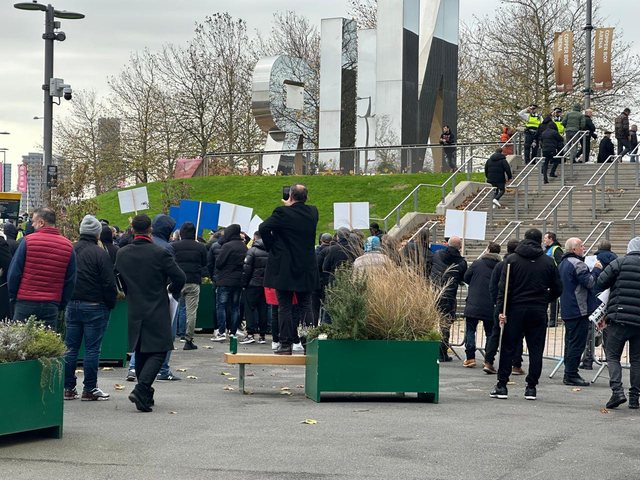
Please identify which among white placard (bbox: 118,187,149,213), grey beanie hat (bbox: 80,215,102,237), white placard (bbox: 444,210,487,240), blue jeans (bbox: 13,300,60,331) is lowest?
blue jeans (bbox: 13,300,60,331)

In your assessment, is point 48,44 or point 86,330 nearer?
point 86,330

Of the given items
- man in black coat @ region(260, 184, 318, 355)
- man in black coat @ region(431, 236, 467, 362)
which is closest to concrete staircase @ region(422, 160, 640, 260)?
man in black coat @ region(431, 236, 467, 362)

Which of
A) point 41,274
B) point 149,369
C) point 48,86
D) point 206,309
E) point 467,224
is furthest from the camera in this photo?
point 48,86

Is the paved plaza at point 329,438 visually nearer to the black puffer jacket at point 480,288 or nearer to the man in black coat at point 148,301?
the man in black coat at point 148,301

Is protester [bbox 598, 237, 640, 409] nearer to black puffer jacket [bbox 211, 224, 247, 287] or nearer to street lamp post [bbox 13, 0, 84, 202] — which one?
black puffer jacket [bbox 211, 224, 247, 287]

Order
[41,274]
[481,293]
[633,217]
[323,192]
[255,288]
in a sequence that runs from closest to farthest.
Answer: [41,274], [481,293], [255,288], [633,217], [323,192]

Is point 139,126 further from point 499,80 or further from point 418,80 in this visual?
point 418,80

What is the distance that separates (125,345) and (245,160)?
28.4 metres

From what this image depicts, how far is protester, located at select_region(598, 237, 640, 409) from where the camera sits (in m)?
12.2

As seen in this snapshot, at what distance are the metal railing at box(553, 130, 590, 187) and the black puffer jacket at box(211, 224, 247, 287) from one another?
15609 millimetres

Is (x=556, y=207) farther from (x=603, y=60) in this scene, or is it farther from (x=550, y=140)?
(x=603, y=60)

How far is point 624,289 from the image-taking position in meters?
12.2

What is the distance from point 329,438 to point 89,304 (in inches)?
124

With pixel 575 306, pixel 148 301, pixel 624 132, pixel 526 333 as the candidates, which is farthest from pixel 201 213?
pixel 624 132
